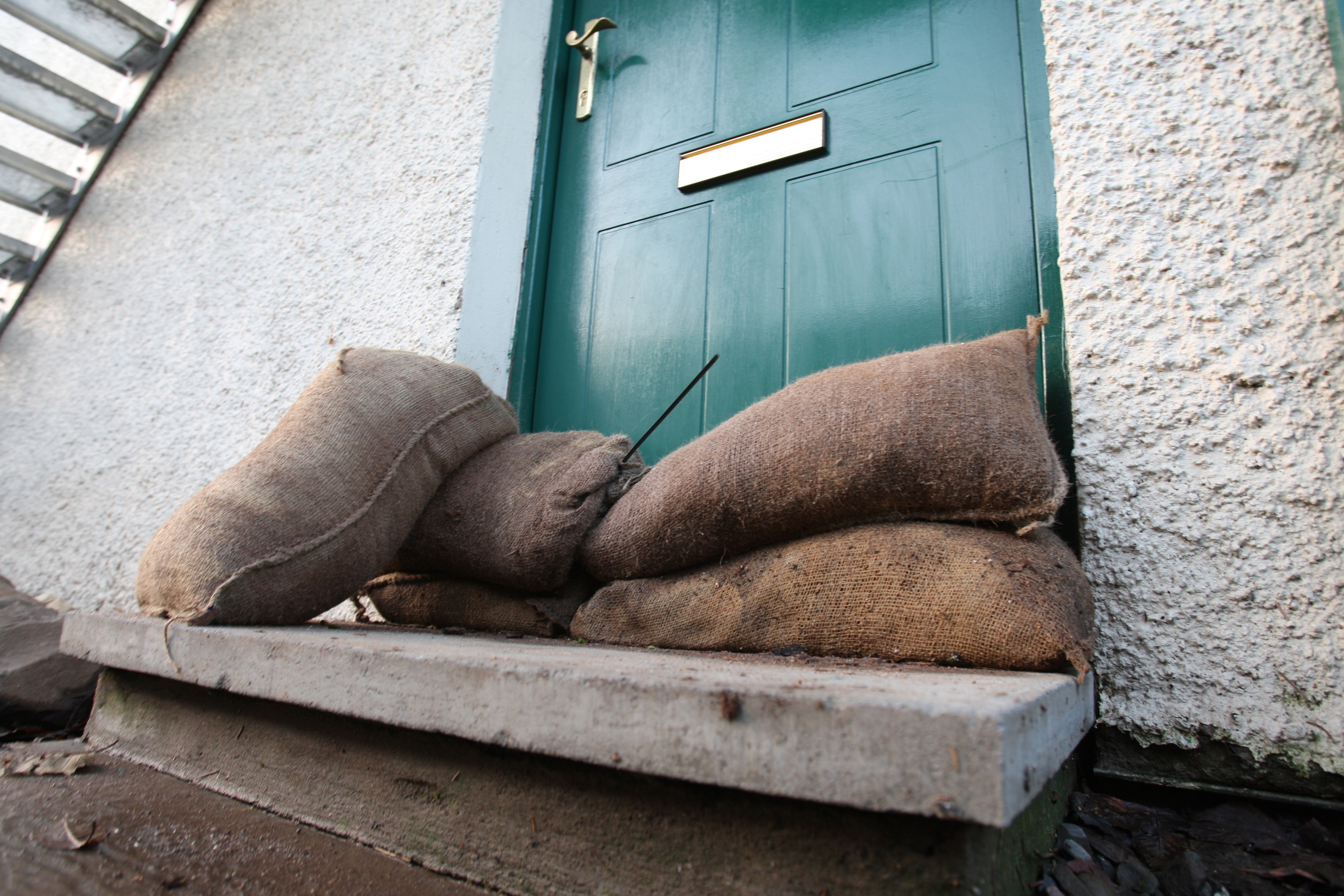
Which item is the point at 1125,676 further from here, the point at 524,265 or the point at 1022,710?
the point at 524,265

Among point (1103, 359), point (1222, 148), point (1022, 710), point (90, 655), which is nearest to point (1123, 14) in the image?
point (1222, 148)

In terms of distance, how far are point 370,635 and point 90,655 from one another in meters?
0.47

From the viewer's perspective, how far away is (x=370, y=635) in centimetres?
97

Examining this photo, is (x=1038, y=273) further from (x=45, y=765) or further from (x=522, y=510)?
(x=45, y=765)

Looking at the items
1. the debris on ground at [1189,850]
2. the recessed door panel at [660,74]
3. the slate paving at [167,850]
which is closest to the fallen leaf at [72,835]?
the slate paving at [167,850]

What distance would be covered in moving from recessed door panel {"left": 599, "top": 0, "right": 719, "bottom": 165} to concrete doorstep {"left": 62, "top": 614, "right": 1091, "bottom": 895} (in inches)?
55.8

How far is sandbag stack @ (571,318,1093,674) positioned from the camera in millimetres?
793

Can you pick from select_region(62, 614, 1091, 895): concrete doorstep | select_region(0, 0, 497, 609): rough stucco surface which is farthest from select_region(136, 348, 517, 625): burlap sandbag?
select_region(0, 0, 497, 609): rough stucco surface

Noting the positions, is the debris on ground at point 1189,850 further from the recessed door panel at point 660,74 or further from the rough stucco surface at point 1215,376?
the recessed door panel at point 660,74

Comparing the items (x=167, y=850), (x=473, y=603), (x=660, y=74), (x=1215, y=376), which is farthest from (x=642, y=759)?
(x=660, y=74)

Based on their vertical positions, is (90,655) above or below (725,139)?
below

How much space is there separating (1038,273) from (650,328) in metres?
0.86

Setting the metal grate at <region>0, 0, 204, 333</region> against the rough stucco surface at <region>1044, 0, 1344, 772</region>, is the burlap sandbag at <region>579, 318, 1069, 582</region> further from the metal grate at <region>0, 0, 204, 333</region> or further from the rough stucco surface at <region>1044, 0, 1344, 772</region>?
the metal grate at <region>0, 0, 204, 333</region>

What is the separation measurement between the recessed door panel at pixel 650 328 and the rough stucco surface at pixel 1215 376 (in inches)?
31.7
